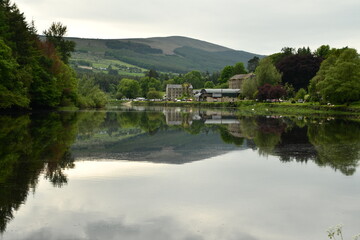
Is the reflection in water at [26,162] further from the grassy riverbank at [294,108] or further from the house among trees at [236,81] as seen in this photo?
the house among trees at [236,81]

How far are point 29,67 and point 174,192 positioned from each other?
47.9m

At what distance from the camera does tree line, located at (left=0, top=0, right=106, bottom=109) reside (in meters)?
48.2

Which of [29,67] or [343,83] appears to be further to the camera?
[343,83]

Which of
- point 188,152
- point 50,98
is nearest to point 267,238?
point 188,152

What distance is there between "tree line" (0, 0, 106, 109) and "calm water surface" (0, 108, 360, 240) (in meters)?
25.5

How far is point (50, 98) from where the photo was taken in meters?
66.3

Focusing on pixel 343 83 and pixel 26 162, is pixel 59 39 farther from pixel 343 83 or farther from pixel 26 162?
pixel 26 162

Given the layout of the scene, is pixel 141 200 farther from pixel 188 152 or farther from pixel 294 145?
pixel 294 145

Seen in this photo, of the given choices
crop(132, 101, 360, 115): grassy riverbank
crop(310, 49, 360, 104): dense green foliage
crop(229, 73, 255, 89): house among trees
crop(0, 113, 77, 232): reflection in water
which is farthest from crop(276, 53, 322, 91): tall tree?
crop(0, 113, 77, 232): reflection in water

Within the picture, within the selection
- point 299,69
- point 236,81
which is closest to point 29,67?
point 299,69

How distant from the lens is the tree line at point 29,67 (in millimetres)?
48188

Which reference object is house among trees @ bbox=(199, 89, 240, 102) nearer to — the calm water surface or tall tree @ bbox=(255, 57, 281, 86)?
tall tree @ bbox=(255, 57, 281, 86)

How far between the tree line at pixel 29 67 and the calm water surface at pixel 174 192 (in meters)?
25.5

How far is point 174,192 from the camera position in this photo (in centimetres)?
1372
